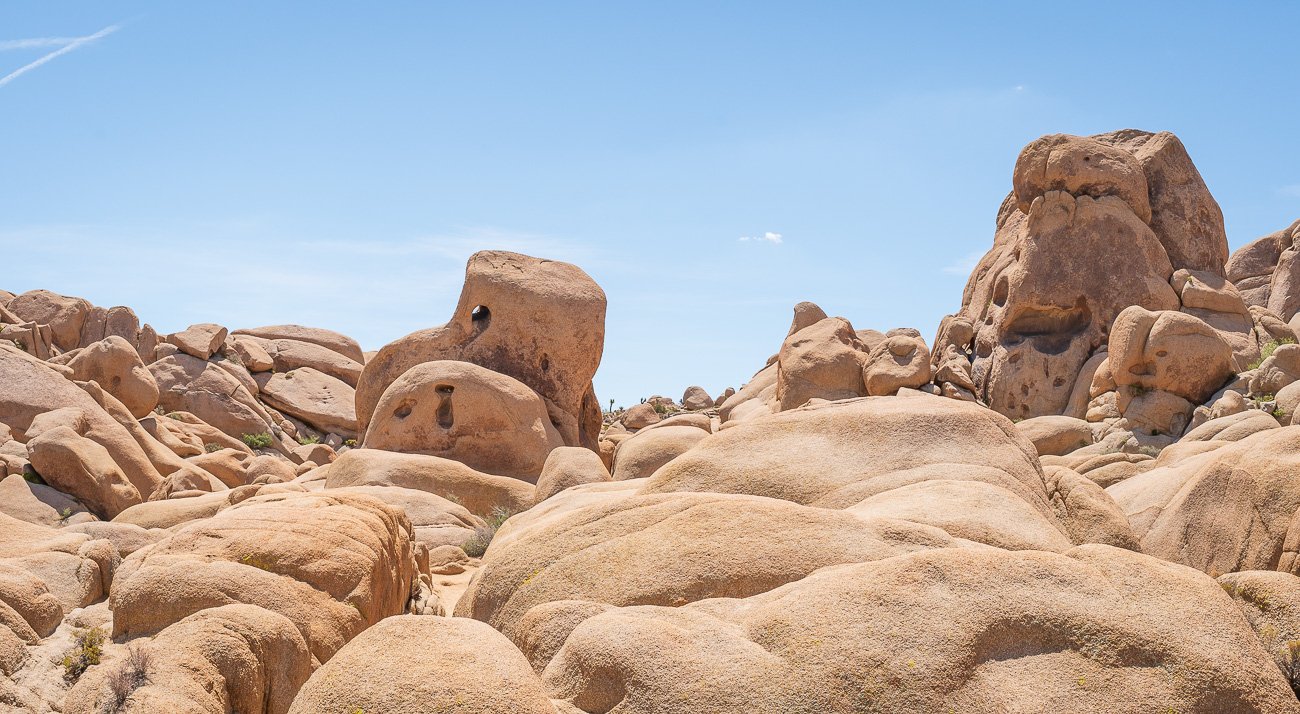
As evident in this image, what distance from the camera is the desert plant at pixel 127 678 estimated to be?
524 cm

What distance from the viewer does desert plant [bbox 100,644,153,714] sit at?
5242 millimetres

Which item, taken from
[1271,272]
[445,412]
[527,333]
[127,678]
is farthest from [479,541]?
[1271,272]

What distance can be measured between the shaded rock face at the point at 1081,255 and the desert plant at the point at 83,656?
23.7 m

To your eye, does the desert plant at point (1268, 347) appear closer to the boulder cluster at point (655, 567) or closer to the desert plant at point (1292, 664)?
the boulder cluster at point (655, 567)

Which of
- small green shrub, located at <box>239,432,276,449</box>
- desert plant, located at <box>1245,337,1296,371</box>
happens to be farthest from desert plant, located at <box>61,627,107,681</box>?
small green shrub, located at <box>239,432,276,449</box>

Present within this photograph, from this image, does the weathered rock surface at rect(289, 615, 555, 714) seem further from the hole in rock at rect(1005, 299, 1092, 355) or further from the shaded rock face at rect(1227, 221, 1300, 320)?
the shaded rock face at rect(1227, 221, 1300, 320)

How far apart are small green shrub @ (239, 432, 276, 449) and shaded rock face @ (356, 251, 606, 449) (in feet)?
30.6

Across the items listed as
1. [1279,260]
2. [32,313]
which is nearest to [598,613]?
[32,313]

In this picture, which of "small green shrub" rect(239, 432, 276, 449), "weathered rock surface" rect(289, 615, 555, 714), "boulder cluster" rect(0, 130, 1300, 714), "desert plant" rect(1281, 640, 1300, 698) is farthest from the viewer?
"small green shrub" rect(239, 432, 276, 449)

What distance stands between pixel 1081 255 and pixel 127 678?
1026 inches

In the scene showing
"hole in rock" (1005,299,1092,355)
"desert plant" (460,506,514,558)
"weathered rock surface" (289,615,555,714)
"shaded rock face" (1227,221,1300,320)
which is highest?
"shaded rock face" (1227,221,1300,320)

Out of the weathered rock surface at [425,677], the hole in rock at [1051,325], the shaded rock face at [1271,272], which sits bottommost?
the weathered rock surface at [425,677]

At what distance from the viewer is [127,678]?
536 cm

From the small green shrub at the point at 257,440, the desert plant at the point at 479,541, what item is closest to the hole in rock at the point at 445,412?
the desert plant at the point at 479,541
